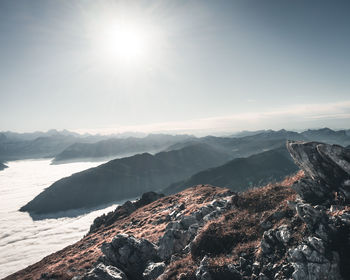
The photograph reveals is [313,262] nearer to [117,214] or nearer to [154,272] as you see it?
[154,272]

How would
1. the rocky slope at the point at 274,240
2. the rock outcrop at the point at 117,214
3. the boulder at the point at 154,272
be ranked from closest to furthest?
1. the rocky slope at the point at 274,240
2. the boulder at the point at 154,272
3. the rock outcrop at the point at 117,214

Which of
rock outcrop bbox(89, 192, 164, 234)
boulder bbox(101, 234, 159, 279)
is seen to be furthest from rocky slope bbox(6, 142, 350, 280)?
rock outcrop bbox(89, 192, 164, 234)

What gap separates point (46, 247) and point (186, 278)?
215687 mm

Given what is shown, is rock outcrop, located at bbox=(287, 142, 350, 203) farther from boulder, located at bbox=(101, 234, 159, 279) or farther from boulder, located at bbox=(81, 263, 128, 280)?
boulder, located at bbox=(81, 263, 128, 280)

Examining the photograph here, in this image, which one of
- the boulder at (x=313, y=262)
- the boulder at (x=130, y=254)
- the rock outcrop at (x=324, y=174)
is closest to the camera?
the boulder at (x=313, y=262)

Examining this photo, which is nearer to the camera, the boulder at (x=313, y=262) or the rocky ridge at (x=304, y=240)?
the boulder at (x=313, y=262)

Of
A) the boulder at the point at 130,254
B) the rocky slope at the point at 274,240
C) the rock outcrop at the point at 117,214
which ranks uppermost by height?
the rocky slope at the point at 274,240

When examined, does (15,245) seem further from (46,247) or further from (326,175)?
(326,175)

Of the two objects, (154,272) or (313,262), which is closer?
(313,262)

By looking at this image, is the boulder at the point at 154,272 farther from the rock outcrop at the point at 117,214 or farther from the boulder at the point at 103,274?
the rock outcrop at the point at 117,214

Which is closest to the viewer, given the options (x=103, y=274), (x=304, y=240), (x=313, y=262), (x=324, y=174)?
(x=313, y=262)

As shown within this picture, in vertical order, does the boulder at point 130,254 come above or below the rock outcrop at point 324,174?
below

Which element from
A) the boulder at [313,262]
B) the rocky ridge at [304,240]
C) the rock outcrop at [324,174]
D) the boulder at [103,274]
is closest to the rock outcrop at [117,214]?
the boulder at [103,274]

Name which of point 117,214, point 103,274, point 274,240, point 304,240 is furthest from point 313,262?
point 117,214
